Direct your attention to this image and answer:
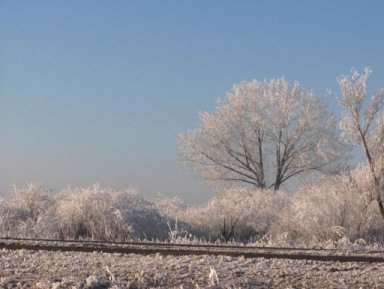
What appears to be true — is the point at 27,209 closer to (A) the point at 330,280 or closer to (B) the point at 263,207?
(B) the point at 263,207

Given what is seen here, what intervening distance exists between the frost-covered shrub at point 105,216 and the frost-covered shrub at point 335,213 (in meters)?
5.37

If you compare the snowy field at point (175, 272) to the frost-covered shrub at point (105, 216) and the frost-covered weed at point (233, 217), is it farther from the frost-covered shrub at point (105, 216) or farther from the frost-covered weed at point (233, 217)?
the frost-covered weed at point (233, 217)

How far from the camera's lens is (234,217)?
2866 centimetres

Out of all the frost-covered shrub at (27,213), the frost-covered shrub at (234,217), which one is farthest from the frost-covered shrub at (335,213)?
the frost-covered shrub at (27,213)

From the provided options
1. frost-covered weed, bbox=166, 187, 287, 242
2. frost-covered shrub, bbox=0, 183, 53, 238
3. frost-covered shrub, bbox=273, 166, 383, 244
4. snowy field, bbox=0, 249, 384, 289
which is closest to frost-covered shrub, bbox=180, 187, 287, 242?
frost-covered weed, bbox=166, 187, 287, 242

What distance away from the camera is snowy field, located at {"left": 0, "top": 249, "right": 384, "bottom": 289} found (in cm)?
874

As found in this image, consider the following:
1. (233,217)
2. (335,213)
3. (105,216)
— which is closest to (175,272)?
(105,216)

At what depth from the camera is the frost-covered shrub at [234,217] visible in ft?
90.2

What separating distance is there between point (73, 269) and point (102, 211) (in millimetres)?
15502

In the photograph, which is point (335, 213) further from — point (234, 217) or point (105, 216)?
point (105, 216)

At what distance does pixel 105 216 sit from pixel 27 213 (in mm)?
3828

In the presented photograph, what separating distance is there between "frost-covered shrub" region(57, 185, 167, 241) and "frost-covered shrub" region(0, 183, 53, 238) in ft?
2.19

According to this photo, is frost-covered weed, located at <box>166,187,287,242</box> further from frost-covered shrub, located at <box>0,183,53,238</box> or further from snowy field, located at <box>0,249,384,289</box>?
snowy field, located at <box>0,249,384,289</box>

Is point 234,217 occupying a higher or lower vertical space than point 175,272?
higher
